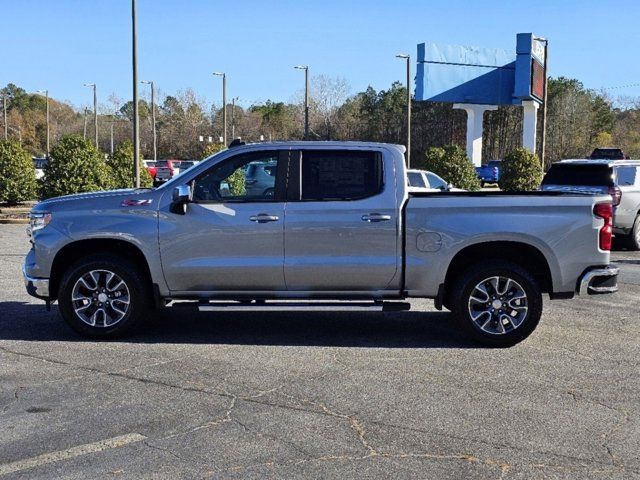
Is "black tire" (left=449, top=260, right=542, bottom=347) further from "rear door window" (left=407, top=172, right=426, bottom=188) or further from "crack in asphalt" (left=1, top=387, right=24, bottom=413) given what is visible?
"rear door window" (left=407, top=172, right=426, bottom=188)

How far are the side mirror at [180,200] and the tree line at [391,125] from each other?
2573 inches

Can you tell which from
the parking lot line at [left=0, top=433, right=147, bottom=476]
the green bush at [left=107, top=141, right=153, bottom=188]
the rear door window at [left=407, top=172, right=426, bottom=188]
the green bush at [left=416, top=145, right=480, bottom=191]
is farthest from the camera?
the green bush at [left=416, top=145, right=480, bottom=191]

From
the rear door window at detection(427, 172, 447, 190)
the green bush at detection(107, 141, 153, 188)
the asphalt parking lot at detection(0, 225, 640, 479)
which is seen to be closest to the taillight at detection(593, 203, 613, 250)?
the asphalt parking lot at detection(0, 225, 640, 479)

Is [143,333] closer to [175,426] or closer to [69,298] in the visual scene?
[69,298]

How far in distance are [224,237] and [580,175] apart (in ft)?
34.0

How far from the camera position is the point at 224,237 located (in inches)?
300

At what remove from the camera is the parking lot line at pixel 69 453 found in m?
4.59

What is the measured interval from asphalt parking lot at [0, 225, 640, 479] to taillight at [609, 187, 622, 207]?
Result: 270 inches

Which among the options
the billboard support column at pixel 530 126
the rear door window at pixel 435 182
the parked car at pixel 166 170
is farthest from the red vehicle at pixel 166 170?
the rear door window at pixel 435 182

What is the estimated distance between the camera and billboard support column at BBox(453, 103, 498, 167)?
4025 centimetres

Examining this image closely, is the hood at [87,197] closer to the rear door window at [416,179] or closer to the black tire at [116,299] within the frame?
the black tire at [116,299]

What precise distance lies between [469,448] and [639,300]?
6.51m

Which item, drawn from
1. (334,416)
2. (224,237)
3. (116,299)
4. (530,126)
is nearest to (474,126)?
(530,126)

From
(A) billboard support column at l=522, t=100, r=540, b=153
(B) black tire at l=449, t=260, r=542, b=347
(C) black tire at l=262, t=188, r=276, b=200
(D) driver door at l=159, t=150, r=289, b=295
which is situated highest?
(A) billboard support column at l=522, t=100, r=540, b=153
